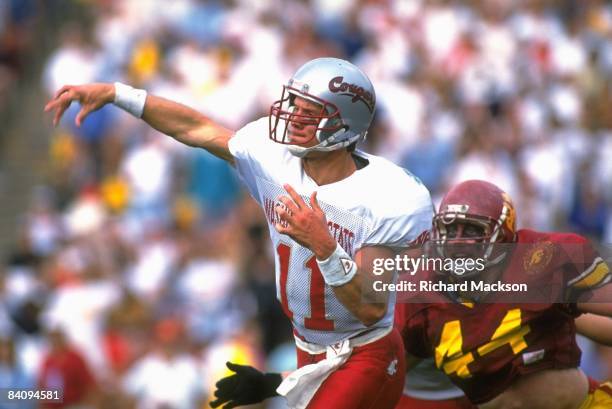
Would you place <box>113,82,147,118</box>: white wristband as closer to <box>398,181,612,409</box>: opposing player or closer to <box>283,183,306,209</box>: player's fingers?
<box>283,183,306,209</box>: player's fingers

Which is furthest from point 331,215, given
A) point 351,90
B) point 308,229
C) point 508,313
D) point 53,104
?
point 53,104

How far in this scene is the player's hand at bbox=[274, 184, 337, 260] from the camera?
5215 millimetres

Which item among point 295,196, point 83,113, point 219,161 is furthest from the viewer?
point 219,161

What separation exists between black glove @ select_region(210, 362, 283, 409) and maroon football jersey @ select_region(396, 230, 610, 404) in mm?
686

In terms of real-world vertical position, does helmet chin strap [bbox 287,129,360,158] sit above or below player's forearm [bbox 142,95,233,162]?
below

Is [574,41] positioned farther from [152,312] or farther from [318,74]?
[318,74]

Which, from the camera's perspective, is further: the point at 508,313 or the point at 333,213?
the point at 508,313

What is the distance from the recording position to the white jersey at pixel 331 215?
18.0ft

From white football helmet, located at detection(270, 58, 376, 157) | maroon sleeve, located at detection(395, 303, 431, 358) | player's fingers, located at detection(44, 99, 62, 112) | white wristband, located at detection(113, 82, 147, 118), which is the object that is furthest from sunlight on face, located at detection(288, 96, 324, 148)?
player's fingers, located at detection(44, 99, 62, 112)

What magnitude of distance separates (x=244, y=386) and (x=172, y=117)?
3.74 feet

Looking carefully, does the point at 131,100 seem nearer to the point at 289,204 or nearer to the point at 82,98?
the point at 82,98

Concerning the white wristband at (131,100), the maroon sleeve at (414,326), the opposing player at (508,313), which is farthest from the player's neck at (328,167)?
the white wristband at (131,100)

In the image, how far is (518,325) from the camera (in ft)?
18.6

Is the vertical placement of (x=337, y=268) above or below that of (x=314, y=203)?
below
